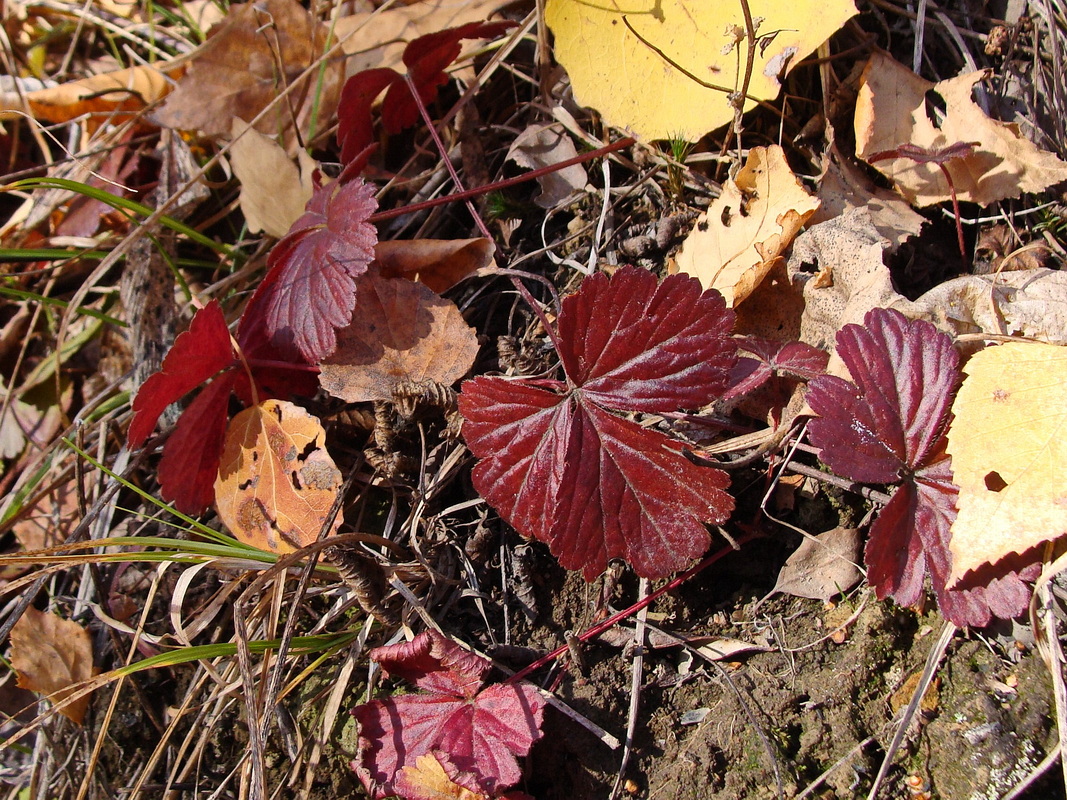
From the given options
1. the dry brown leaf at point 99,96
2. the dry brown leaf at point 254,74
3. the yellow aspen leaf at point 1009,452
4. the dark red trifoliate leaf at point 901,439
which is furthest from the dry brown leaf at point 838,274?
the dry brown leaf at point 99,96

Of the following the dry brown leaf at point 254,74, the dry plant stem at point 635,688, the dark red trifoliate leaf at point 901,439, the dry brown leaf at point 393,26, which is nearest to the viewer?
the dark red trifoliate leaf at point 901,439

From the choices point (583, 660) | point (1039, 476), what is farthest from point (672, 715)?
point (1039, 476)

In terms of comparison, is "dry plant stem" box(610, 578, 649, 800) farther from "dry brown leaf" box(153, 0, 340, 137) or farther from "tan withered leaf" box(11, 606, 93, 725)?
"dry brown leaf" box(153, 0, 340, 137)

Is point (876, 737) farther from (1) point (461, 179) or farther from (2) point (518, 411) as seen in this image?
(1) point (461, 179)

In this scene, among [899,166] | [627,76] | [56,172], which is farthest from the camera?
[56,172]

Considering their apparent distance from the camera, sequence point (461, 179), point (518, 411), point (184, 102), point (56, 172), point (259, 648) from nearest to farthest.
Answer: point (518, 411) → point (259, 648) → point (461, 179) → point (184, 102) → point (56, 172)

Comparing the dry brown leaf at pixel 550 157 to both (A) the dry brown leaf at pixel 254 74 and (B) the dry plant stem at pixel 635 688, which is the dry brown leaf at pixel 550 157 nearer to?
(A) the dry brown leaf at pixel 254 74

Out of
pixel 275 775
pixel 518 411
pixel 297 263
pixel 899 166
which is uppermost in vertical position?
pixel 899 166

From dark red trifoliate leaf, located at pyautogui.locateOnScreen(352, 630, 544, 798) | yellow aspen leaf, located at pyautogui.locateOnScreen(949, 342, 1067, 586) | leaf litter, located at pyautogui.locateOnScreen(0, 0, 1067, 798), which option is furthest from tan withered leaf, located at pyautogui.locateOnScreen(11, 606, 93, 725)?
yellow aspen leaf, located at pyautogui.locateOnScreen(949, 342, 1067, 586)
